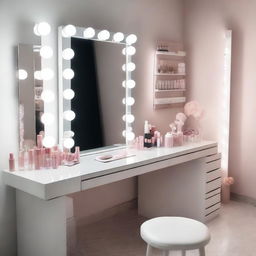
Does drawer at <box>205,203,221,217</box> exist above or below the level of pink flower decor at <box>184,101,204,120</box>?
below

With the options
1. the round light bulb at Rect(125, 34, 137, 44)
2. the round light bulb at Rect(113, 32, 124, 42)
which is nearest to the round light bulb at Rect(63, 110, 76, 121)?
the round light bulb at Rect(113, 32, 124, 42)

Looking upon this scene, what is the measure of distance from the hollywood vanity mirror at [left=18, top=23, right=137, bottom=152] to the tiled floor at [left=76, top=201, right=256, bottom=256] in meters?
0.70

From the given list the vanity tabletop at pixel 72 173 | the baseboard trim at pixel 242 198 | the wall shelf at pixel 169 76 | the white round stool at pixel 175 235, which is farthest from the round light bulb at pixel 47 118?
the baseboard trim at pixel 242 198

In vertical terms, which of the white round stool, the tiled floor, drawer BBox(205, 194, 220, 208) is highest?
the white round stool

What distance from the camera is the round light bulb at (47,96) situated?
7.97 feet

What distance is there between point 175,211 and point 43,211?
4.81 ft

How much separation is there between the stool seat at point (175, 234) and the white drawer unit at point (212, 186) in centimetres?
117

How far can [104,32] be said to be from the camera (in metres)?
2.78

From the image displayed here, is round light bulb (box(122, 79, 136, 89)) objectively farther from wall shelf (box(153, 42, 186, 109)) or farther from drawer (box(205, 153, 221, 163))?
drawer (box(205, 153, 221, 163))

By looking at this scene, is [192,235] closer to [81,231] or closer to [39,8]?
[81,231]

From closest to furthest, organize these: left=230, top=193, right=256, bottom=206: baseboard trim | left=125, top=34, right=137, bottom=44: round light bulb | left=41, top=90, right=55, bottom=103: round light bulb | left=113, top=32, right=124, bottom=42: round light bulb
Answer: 1. left=41, top=90, right=55, bottom=103: round light bulb
2. left=113, top=32, right=124, bottom=42: round light bulb
3. left=125, top=34, right=137, bottom=44: round light bulb
4. left=230, top=193, right=256, bottom=206: baseboard trim

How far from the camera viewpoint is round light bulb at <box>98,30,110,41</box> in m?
2.76

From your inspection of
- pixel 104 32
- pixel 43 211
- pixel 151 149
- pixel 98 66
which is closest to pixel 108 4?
pixel 104 32

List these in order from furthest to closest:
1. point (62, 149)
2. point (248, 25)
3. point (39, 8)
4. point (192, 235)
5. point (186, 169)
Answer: point (248, 25), point (186, 169), point (62, 149), point (39, 8), point (192, 235)
